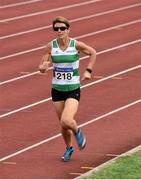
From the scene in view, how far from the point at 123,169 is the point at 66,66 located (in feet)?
6.00

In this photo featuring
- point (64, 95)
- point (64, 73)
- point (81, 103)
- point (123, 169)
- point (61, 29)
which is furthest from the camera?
point (81, 103)

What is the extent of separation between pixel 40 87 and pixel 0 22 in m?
9.16

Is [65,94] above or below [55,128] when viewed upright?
above

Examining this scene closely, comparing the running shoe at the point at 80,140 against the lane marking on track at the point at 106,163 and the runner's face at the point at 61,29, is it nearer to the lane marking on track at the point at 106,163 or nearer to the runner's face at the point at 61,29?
the lane marking on track at the point at 106,163

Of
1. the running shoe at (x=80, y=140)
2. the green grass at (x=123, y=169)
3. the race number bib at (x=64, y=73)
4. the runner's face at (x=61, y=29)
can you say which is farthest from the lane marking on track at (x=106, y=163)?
the runner's face at (x=61, y=29)

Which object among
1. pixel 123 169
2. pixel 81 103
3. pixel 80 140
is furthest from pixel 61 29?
pixel 81 103

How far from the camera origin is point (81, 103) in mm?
16828

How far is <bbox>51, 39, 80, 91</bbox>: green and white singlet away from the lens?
1231cm

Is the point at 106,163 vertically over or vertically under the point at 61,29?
under

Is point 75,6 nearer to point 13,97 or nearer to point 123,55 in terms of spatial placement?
point 123,55

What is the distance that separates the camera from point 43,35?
25.1 m

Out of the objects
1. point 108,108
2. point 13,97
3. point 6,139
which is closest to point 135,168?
point 6,139

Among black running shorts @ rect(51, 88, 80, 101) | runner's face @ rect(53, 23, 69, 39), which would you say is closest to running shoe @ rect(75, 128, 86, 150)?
black running shorts @ rect(51, 88, 80, 101)

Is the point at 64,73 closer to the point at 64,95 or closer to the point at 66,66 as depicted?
the point at 66,66
